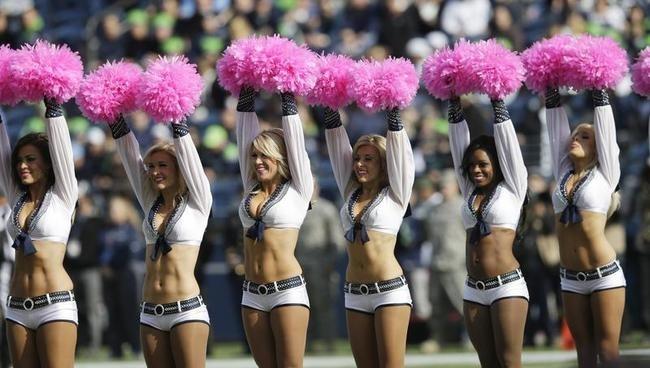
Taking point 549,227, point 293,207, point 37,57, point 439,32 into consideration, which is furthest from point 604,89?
point 439,32

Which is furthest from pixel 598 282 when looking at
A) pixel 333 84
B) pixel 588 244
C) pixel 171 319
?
pixel 171 319

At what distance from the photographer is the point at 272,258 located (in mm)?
8305

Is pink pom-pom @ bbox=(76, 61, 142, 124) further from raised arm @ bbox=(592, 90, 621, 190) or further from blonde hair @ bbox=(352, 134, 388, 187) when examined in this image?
raised arm @ bbox=(592, 90, 621, 190)

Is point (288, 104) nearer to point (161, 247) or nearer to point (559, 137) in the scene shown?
point (161, 247)

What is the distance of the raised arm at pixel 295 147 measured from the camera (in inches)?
328

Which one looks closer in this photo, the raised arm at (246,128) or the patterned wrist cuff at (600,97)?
the raised arm at (246,128)

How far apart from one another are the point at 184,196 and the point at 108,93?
768 mm

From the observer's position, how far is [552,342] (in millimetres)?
14266

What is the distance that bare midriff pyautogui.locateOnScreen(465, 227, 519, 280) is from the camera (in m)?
8.58

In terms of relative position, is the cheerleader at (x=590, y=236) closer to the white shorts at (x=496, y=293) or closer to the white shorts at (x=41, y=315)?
the white shorts at (x=496, y=293)

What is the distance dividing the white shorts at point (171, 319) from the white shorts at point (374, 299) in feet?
3.11

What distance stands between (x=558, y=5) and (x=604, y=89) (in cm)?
722

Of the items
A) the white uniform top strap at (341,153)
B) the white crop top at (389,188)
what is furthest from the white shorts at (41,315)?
the white uniform top strap at (341,153)

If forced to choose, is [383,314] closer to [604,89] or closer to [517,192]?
[517,192]
